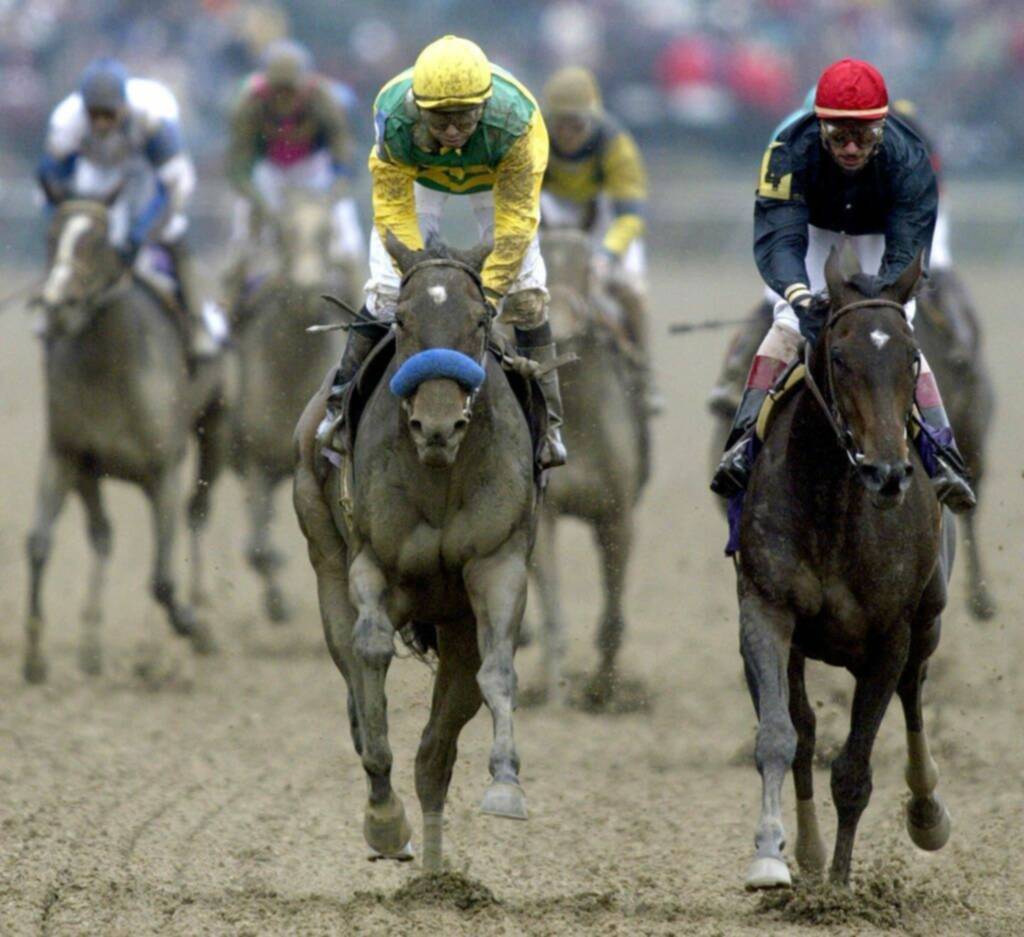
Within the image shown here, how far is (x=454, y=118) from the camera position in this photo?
22.9 feet

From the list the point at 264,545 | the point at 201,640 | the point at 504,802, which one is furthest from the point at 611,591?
the point at 504,802

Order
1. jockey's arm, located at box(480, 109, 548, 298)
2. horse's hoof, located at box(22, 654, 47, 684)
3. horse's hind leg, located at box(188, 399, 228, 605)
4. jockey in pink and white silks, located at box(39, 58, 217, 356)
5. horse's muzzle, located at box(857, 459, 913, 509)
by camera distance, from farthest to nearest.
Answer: horse's hind leg, located at box(188, 399, 228, 605)
jockey in pink and white silks, located at box(39, 58, 217, 356)
horse's hoof, located at box(22, 654, 47, 684)
jockey's arm, located at box(480, 109, 548, 298)
horse's muzzle, located at box(857, 459, 913, 509)

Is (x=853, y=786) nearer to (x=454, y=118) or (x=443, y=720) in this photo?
(x=443, y=720)

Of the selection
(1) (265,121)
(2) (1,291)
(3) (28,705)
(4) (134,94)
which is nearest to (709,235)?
(2) (1,291)

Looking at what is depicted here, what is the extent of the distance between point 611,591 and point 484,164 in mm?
3737

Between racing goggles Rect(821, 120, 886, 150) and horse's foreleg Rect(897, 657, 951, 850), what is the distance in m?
1.78

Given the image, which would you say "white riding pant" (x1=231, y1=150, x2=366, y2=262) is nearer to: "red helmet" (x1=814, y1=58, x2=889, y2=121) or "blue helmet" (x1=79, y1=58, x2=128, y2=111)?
"blue helmet" (x1=79, y1=58, x2=128, y2=111)

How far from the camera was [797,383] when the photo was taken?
713 centimetres

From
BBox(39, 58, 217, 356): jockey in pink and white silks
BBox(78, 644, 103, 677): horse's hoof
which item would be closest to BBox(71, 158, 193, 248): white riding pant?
BBox(39, 58, 217, 356): jockey in pink and white silks

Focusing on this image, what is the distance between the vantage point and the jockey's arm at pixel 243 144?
44.0 ft

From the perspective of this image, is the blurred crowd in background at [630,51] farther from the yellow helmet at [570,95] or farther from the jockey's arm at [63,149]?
the jockey's arm at [63,149]

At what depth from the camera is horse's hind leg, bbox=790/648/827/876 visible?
7504 mm


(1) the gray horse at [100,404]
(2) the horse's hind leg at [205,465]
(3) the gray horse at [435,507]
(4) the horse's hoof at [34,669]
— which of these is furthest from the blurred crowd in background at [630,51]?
(3) the gray horse at [435,507]

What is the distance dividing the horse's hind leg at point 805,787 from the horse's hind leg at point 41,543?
465cm
